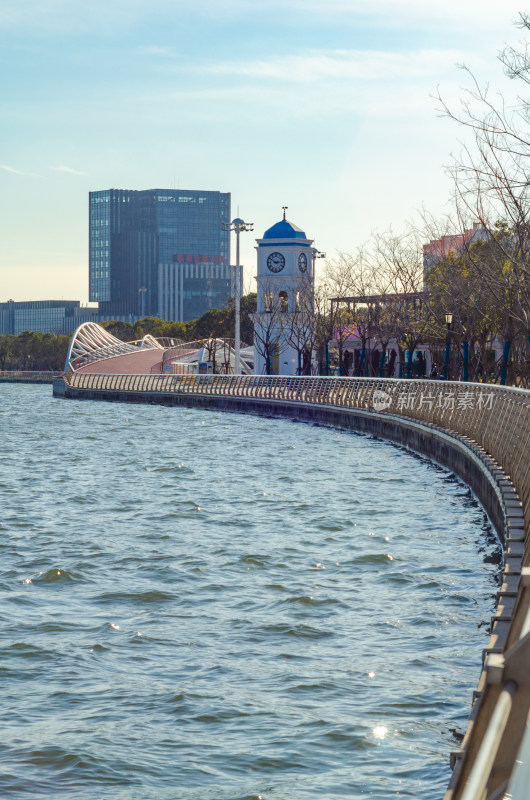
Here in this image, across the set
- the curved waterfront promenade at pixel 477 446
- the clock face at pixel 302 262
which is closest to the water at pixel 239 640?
the curved waterfront promenade at pixel 477 446

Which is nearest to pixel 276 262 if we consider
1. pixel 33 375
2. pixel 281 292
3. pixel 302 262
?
pixel 302 262

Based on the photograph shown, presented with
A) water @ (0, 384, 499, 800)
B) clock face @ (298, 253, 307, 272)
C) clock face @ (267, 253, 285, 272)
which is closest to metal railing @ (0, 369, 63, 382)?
clock face @ (267, 253, 285, 272)

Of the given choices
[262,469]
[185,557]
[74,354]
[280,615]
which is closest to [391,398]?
[262,469]

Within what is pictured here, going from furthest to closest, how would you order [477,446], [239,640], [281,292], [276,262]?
[276,262]
[281,292]
[477,446]
[239,640]

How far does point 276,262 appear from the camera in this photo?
80.2 metres

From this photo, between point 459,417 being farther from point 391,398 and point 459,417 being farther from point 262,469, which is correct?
point 391,398

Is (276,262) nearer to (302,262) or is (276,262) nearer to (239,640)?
(302,262)

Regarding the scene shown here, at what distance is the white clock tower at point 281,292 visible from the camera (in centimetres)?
7856

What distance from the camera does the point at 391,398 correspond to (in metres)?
36.9

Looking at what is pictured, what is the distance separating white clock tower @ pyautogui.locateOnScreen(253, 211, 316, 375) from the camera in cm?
7856

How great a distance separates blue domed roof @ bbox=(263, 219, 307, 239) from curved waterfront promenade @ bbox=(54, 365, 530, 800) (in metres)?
15.3

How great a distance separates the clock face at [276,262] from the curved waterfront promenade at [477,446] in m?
12.7

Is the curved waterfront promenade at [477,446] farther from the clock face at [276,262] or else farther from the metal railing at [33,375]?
the metal railing at [33,375]

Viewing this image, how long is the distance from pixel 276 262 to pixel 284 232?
2687 mm
